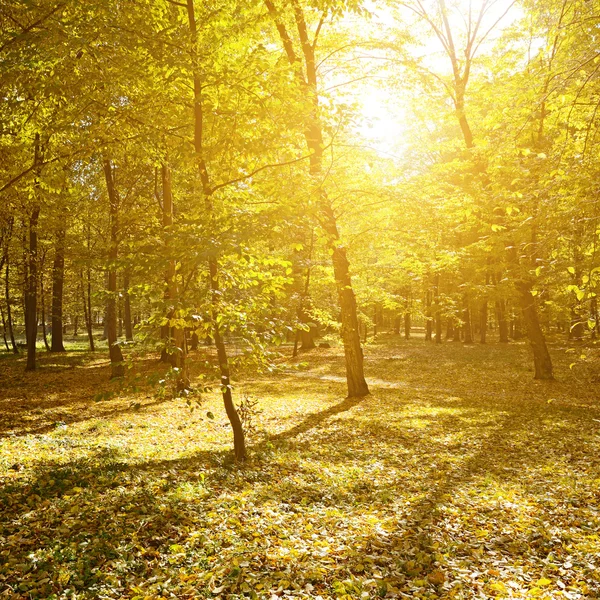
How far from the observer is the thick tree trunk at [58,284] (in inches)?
841

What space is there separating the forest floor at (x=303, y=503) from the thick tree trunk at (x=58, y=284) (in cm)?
1061

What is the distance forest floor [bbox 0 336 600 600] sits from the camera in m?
4.65

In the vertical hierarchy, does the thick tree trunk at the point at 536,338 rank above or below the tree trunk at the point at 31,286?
below

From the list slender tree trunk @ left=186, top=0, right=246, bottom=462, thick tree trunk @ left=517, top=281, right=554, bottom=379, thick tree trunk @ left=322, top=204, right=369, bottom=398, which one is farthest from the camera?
thick tree trunk @ left=517, top=281, right=554, bottom=379

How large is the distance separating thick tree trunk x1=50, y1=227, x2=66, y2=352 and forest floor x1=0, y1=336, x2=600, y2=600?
1061 cm

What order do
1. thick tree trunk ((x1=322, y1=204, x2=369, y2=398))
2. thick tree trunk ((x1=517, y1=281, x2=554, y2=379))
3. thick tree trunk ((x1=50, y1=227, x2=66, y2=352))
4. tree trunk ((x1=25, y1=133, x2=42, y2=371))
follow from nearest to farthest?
1. thick tree trunk ((x1=322, y1=204, x2=369, y2=398))
2. thick tree trunk ((x1=517, y1=281, x2=554, y2=379))
3. tree trunk ((x1=25, y1=133, x2=42, y2=371))
4. thick tree trunk ((x1=50, y1=227, x2=66, y2=352))

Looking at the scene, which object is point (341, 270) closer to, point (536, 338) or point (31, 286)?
point (536, 338)

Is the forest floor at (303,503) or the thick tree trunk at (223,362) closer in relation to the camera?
the forest floor at (303,503)

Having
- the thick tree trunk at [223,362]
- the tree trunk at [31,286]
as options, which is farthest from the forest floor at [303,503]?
the tree trunk at [31,286]

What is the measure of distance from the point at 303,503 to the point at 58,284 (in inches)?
893

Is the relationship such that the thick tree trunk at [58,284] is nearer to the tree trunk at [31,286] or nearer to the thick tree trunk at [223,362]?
the tree trunk at [31,286]

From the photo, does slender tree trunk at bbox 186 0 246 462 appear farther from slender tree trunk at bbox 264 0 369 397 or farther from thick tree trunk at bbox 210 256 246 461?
slender tree trunk at bbox 264 0 369 397

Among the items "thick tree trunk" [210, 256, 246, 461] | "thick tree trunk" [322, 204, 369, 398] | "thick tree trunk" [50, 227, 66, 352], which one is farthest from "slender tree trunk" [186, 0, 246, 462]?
"thick tree trunk" [50, 227, 66, 352]

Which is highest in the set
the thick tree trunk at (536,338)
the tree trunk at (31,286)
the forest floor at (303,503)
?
the tree trunk at (31,286)
